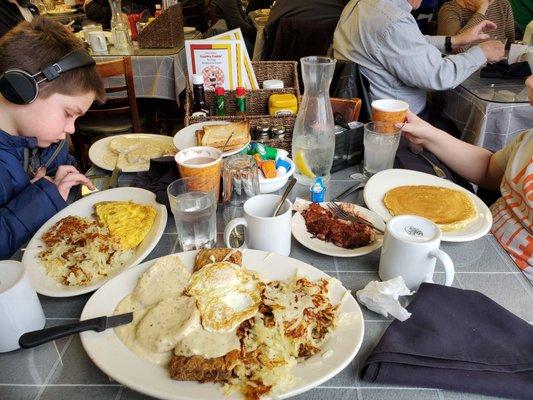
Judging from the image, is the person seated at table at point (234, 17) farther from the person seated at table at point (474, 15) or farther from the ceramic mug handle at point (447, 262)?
the ceramic mug handle at point (447, 262)

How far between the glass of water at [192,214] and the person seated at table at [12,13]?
2.63 meters

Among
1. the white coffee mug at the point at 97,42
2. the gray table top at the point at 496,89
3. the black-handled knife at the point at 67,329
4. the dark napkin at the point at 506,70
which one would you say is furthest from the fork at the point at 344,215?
the white coffee mug at the point at 97,42

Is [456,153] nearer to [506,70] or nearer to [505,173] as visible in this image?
[505,173]

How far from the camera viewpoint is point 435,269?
98cm

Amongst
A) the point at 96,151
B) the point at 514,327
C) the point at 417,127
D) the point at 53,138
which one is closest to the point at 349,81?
the point at 417,127

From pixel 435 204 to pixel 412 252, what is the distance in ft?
1.26

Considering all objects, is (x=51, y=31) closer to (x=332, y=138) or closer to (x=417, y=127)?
(x=332, y=138)

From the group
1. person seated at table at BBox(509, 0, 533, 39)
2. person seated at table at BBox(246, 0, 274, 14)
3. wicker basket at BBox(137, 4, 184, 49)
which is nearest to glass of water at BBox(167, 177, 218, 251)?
wicker basket at BBox(137, 4, 184, 49)

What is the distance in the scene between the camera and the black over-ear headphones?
1134 mm

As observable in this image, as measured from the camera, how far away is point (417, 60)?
216 cm

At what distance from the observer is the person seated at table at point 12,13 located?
291 centimetres

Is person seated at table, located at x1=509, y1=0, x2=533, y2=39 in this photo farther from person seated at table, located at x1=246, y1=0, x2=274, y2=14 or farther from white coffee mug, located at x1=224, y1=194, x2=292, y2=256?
white coffee mug, located at x1=224, y1=194, x2=292, y2=256

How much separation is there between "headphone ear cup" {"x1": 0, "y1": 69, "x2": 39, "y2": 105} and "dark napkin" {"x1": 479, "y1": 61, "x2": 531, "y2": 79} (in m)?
2.42

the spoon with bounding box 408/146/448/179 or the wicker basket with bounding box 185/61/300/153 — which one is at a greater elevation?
the wicker basket with bounding box 185/61/300/153
